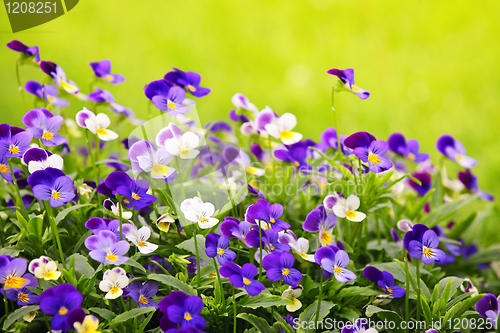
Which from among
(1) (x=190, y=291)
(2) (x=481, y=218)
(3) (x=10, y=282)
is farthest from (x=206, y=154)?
(2) (x=481, y=218)

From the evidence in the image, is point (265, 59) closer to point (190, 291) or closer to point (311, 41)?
point (311, 41)

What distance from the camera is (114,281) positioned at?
2.73 feet

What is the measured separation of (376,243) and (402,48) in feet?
9.51

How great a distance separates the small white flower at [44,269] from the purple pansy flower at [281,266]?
0.41m

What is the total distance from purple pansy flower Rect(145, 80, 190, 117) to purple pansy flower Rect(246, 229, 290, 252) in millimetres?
348

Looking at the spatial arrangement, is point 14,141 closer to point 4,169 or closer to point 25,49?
point 4,169

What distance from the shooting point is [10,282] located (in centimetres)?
80

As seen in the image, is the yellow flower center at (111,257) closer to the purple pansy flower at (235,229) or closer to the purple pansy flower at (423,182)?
the purple pansy flower at (235,229)

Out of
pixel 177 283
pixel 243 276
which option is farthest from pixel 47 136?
pixel 243 276

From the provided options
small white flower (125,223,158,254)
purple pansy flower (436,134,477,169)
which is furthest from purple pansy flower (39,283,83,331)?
purple pansy flower (436,134,477,169)

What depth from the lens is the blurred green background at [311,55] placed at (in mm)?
3115

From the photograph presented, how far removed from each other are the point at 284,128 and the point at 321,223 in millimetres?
341

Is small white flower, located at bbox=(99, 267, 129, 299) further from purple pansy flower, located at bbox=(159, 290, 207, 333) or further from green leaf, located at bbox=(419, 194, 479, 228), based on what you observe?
green leaf, located at bbox=(419, 194, 479, 228)

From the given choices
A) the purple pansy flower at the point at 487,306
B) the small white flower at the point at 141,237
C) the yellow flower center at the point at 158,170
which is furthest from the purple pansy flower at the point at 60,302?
the purple pansy flower at the point at 487,306
